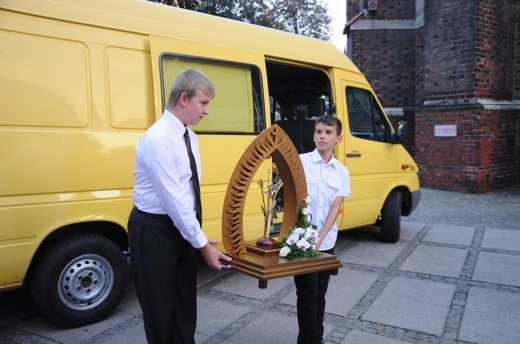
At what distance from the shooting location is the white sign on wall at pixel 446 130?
35.9ft

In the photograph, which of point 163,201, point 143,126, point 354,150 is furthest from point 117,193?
point 354,150

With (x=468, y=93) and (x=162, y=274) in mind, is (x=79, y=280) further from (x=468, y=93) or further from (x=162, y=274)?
(x=468, y=93)

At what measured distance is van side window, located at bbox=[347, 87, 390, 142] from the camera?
5.99 meters

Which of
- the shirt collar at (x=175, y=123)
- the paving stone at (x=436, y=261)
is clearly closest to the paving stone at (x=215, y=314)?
the shirt collar at (x=175, y=123)

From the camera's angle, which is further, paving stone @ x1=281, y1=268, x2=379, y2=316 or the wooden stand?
paving stone @ x1=281, y1=268, x2=379, y2=316

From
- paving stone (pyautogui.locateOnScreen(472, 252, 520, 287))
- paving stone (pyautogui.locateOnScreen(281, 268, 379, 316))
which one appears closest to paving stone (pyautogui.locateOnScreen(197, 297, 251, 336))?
paving stone (pyautogui.locateOnScreen(281, 268, 379, 316))

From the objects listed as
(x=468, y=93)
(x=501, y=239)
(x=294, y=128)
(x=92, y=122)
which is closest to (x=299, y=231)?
(x=92, y=122)

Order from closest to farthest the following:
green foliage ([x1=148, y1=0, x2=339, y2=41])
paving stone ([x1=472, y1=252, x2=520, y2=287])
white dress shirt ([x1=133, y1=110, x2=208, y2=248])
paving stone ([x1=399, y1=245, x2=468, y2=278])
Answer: white dress shirt ([x1=133, y1=110, x2=208, y2=248]), paving stone ([x1=472, y1=252, x2=520, y2=287]), paving stone ([x1=399, y1=245, x2=468, y2=278]), green foliage ([x1=148, y1=0, x2=339, y2=41])

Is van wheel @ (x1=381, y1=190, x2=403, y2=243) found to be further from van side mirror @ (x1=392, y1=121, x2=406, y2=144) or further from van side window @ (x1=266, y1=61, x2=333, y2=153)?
van side window @ (x1=266, y1=61, x2=333, y2=153)

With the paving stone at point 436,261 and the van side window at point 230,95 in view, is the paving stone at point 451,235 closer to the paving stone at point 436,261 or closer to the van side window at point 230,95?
the paving stone at point 436,261

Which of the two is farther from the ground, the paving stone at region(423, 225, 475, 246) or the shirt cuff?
the shirt cuff

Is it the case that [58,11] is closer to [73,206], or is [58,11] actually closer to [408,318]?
[73,206]

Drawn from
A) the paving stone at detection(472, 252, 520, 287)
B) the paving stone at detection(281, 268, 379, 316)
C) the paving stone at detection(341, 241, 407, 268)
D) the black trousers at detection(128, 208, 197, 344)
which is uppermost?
the black trousers at detection(128, 208, 197, 344)

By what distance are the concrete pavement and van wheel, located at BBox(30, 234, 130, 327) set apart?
0.50ft
